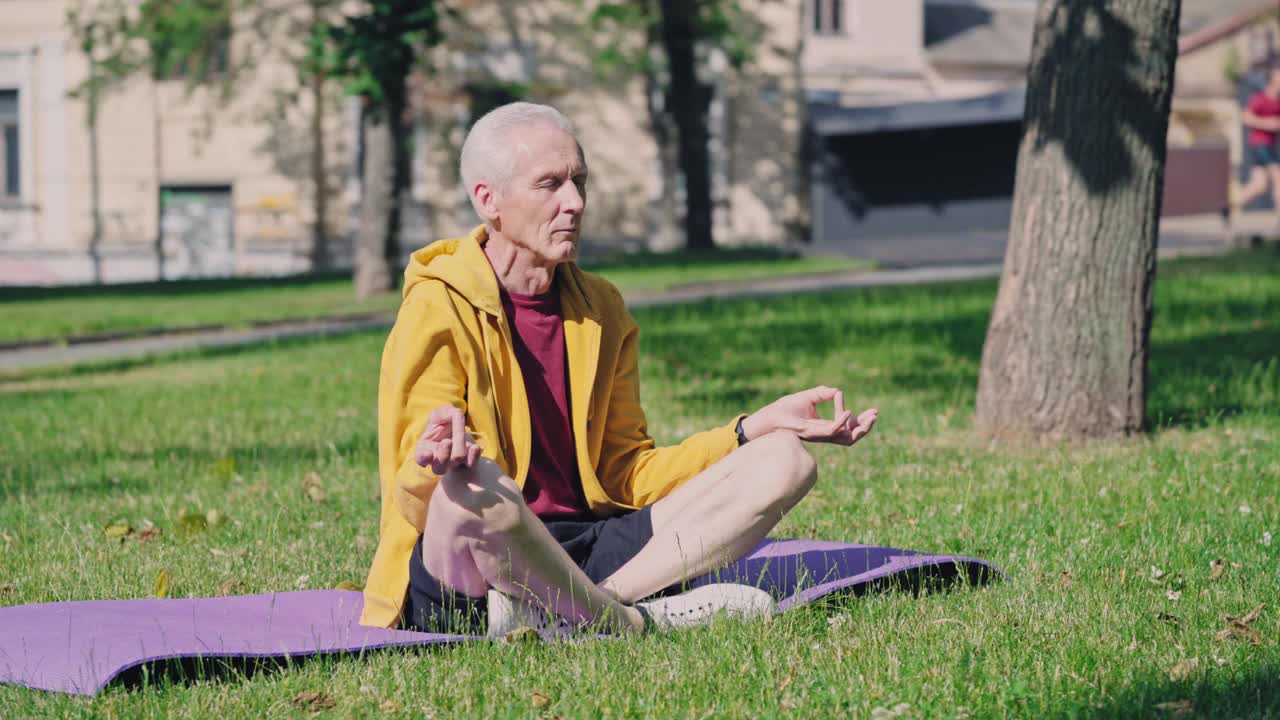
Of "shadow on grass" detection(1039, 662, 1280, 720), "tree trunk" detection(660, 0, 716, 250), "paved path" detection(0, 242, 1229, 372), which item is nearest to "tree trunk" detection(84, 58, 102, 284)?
"tree trunk" detection(660, 0, 716, 250)

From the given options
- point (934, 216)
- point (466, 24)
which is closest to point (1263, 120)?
point (934, 216)

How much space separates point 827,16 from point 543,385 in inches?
1570

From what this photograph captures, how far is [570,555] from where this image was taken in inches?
176

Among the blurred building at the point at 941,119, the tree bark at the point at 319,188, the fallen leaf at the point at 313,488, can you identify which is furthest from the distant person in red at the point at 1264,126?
the fallen leaf at the point at 313,488

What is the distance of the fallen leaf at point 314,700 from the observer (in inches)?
147

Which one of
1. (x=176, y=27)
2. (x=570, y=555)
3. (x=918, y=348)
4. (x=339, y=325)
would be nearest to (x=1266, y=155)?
(x=918, y=348)

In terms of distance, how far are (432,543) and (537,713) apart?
61cm

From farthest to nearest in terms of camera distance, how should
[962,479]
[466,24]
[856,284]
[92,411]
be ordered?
1. [466,24]
2. [856,284]
3. [92,411]
4. [962,479]

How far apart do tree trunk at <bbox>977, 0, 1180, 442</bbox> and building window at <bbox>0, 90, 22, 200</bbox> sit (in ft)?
98.2

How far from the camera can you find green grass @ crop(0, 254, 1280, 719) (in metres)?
3.76

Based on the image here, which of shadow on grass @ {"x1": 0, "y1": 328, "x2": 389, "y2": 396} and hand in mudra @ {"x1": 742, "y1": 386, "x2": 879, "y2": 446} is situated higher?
hand in mudra @ {"x1": 742, "y1": 386, "x2": 879, "y2": 446}

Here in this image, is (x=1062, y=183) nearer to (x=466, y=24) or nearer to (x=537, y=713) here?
(x=537, y=713)

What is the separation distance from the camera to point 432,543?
4.06m

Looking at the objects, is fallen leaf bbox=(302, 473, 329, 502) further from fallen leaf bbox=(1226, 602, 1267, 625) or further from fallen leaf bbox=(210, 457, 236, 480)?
fallen leaf bbox=(1226, 602, 1267, 625)
